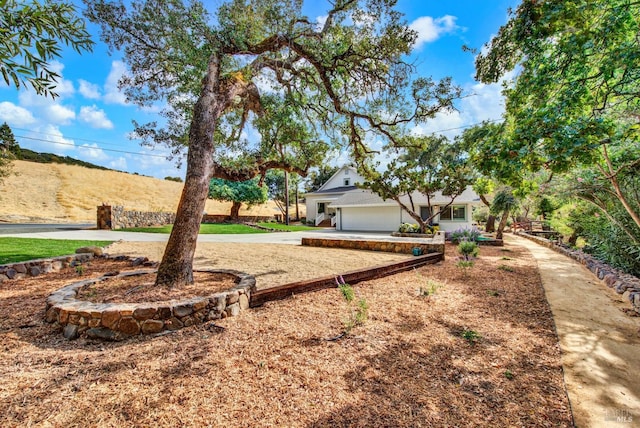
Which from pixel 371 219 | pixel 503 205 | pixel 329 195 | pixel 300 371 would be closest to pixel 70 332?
pixel 300 371

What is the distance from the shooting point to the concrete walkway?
2.05m

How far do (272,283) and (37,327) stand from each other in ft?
11.2

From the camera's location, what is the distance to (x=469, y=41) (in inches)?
218

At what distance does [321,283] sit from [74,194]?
139ft

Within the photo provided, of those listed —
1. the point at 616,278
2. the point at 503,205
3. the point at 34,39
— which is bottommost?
the point at 616,278

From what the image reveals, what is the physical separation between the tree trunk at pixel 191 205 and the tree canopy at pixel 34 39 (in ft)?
7.52

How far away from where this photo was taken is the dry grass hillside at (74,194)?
2739 cm

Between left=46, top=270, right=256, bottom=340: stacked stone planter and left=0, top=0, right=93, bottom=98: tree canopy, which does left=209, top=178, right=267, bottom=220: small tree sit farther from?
left=0, top=0, right=93, bottom=98: tree canopy

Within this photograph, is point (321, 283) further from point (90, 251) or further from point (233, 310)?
point (90, 251)

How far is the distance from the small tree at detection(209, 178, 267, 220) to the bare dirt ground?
24.9m

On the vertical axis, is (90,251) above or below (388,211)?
below

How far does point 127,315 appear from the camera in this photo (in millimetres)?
3250

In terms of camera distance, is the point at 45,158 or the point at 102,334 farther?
the point at 45,158

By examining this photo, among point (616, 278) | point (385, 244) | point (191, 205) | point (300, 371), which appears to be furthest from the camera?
point (385, 244)
